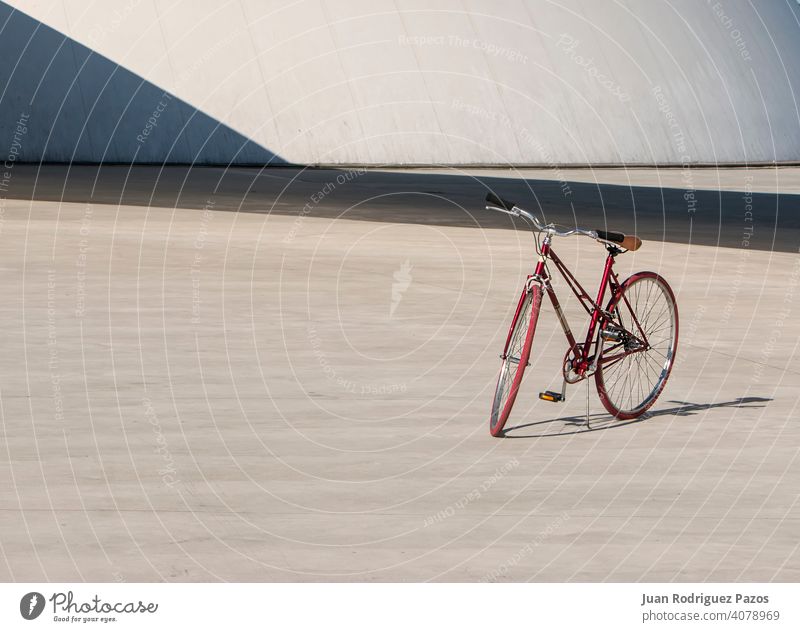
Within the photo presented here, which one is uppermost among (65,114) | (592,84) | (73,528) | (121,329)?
(592,84)

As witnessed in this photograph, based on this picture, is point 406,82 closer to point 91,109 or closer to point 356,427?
point 91,109

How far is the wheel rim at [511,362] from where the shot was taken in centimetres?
738

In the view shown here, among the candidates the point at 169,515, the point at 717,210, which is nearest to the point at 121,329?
the point at 169,515

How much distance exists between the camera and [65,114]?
32.2 meters

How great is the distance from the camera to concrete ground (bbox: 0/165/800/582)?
17.9 feet

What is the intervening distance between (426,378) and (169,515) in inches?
128

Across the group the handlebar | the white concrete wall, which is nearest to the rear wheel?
the handlebar

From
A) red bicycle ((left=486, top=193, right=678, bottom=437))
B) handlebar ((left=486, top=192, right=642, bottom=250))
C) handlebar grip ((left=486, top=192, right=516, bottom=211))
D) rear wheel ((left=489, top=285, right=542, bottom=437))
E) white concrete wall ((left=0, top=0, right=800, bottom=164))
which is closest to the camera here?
rear wheel ((left=489, top=285, right=542, bottom=437))

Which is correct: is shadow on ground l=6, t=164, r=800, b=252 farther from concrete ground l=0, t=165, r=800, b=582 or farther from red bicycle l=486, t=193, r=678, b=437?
red bicycle l=486, t=193, r=678, b=437

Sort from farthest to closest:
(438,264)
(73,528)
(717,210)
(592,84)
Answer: (592,84) → (717,210) → (438,264) → (73,528)

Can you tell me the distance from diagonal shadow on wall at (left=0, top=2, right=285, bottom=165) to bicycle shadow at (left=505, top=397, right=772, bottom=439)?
24.3 meters

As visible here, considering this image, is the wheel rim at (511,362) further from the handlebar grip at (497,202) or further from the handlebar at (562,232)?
the handlebar grip at (497,202)

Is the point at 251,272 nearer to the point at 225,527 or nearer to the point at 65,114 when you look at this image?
the point at 225,527

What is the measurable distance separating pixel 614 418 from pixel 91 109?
1013 inches
